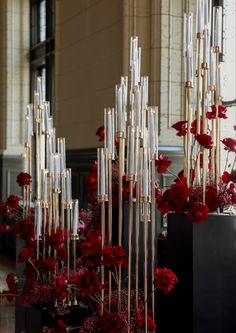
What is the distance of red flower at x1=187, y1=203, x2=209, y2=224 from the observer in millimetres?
3079

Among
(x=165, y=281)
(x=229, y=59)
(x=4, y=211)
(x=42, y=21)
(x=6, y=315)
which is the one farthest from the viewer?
(x=42, y=21)

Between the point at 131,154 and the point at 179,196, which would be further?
the point at 179,196

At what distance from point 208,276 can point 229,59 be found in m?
2.64

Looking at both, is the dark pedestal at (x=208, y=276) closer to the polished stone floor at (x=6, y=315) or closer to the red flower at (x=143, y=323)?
the red flower at (x=143, y=323)

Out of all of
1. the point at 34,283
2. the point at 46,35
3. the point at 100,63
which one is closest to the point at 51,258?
the point at 34,283

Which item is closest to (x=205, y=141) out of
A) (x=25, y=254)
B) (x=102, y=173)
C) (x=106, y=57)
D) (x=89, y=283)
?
(x=102, y=173)

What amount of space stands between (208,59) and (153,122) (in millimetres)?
562

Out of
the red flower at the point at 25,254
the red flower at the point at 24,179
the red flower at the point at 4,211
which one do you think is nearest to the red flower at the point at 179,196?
the red flower at the point at 25,254

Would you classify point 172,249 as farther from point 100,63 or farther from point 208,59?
point 100,63

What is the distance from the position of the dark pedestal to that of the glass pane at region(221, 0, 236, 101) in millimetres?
2316

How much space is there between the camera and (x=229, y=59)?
5352mm

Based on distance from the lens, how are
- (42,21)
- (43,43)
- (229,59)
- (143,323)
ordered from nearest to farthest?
1. (143,323)
2. (229,59)
3. (43,43)
4. (42,21)

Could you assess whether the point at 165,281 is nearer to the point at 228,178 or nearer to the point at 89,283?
the point at 89,283

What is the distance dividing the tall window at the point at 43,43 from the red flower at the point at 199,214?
600cm
